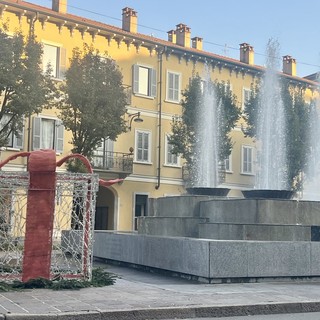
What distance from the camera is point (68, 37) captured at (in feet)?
105

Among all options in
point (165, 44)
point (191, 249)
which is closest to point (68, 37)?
point (165, 44)

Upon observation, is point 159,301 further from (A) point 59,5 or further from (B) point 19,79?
(A) point 59,5

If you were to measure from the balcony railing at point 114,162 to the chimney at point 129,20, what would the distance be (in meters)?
8.29

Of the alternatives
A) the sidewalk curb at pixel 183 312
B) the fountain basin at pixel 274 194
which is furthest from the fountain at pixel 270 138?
the sidewalk curb at pixel 183 312

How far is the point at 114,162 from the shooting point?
32500 mm

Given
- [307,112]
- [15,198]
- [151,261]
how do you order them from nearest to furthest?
[15,198] < [151,261] < [307,112]

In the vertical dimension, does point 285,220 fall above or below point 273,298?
above

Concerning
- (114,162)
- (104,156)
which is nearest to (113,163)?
(114,162)

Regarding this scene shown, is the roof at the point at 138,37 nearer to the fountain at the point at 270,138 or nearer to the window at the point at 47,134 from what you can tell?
the window at the point at 47,134

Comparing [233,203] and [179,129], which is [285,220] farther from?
[179,129]

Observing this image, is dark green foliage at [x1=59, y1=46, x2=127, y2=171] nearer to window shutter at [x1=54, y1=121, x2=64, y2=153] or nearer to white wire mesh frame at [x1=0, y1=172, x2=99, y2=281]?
window shutter at [x1=54, y1=121, x2=64, y2=153]

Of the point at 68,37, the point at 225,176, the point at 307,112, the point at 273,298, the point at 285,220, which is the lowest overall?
the point at 273,298

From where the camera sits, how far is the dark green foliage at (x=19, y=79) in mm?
22250

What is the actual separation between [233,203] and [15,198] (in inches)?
231
